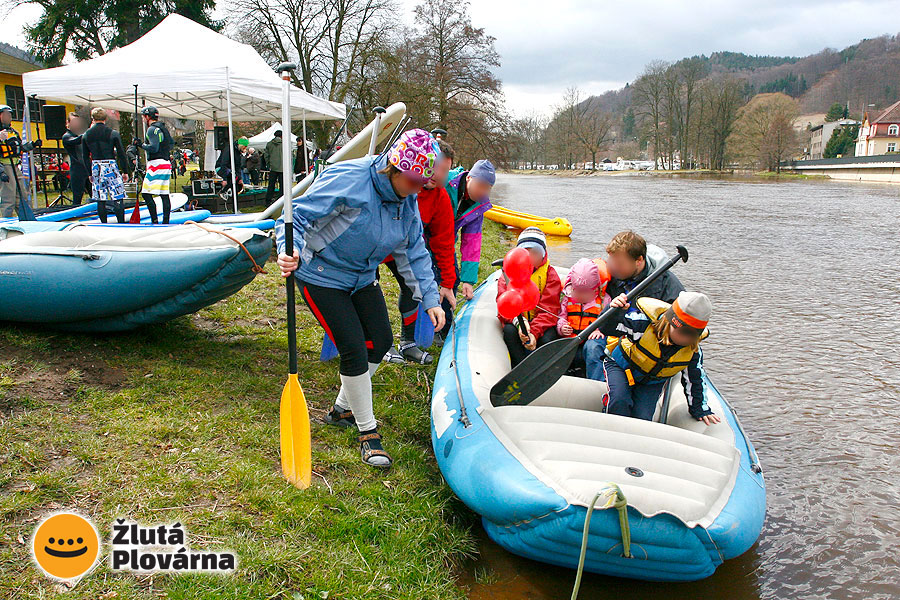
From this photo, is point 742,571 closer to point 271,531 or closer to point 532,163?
point 271,531

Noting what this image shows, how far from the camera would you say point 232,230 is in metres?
3.76

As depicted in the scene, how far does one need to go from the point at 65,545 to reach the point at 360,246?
158 centimetres

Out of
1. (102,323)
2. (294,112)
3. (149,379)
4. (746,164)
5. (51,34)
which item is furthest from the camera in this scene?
(746,164)

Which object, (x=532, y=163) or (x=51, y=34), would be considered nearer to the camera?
(x=51, y=34)

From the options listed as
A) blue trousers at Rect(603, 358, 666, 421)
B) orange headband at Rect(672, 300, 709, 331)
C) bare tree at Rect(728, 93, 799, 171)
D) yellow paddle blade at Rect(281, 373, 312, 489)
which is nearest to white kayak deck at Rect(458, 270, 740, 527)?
blue trousers at Rect(603, 358, 666, 421)

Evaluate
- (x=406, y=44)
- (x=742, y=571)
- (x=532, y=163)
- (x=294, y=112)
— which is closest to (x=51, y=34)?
(x=406, y=44)

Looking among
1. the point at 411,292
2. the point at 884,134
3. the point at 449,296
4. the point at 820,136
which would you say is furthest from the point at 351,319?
the point at 820,136

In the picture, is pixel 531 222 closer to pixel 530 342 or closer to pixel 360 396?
pixel 530 342

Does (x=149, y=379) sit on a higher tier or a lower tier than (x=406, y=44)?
lower

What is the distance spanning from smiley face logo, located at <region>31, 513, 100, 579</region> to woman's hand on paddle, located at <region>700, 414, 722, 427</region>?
2.67 meters

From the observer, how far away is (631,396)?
10.4 feet

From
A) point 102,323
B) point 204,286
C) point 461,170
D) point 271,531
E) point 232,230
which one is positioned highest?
point 461,170

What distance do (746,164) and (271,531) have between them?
63.9 m

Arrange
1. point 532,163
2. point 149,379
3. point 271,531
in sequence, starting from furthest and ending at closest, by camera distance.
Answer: point 532,163, point 149,379, point 271,531
